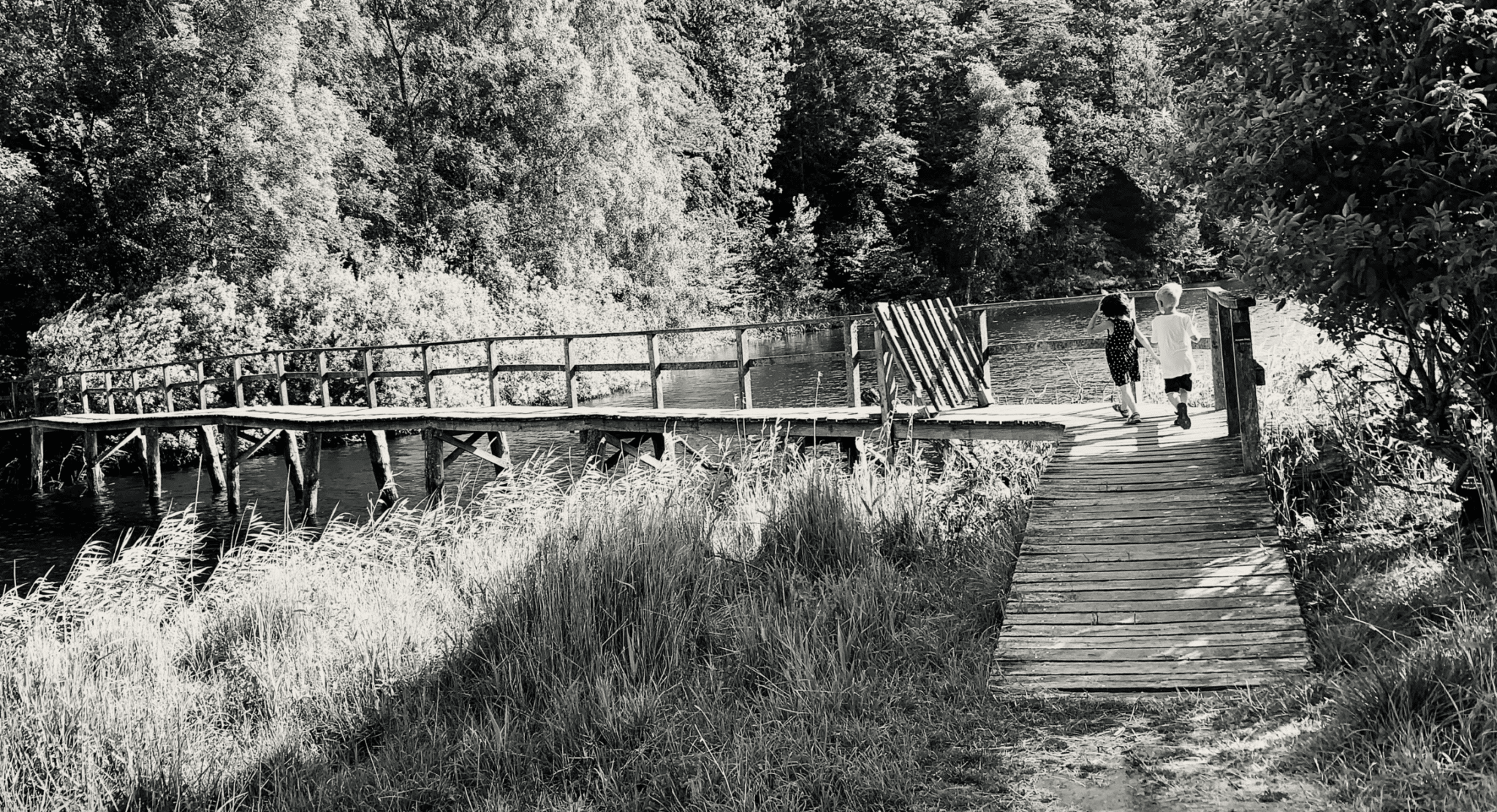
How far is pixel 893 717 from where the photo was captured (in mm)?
4465

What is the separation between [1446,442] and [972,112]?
46.4 m

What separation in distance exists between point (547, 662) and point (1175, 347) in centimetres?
563

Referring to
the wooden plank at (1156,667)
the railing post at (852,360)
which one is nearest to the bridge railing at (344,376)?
the railing post at (852,360)

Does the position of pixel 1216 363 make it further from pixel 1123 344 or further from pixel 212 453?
pixel 212 453

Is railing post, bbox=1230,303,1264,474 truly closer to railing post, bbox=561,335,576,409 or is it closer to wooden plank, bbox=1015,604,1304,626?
wooden plank, bbox=1015,604,1304,626

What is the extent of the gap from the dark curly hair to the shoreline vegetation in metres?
1.47

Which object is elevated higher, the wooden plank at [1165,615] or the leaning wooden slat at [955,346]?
the leaning wooden slat at [955,346]

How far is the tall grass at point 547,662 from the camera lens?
4.48m

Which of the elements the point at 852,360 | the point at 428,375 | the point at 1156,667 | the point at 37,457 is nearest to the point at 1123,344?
the point at 852,360

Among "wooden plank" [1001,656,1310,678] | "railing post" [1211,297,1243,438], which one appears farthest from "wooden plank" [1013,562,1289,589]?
"railing post" [1211,297,1243,438]

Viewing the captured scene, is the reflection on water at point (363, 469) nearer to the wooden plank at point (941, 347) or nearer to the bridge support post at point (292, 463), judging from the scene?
the bridge support post at point (292, 463)

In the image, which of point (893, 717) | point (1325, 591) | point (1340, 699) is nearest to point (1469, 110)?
point (1325, 591)

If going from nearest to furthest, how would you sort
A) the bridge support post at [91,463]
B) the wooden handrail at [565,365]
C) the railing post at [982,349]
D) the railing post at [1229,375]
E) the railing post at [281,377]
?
the railing post at [1229,375], the wooden handrail at [565,365], the railing post at [982,349], the railing post at [281,377], the bridge support post at [91,463]

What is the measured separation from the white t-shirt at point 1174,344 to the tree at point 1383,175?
102 inches
